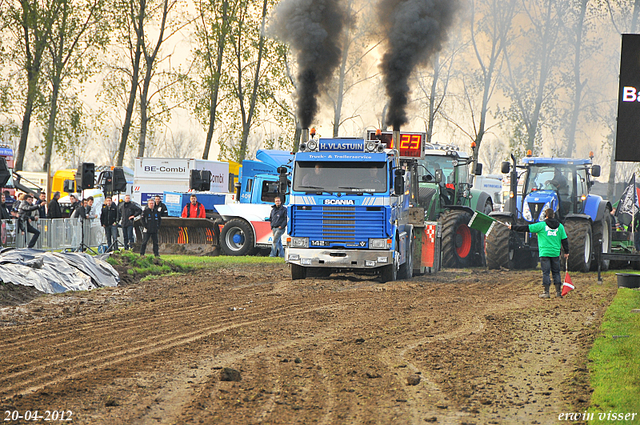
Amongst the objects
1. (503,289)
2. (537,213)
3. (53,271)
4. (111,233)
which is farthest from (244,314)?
(111,233)

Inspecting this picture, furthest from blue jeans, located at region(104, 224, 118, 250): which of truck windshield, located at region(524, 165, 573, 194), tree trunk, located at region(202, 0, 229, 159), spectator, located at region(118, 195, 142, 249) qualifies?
tree trunk, located at region(202, 0, 229, 159)

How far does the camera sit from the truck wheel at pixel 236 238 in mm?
24859

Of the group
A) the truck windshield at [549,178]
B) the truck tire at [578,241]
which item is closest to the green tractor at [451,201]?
the truck windshield at [549,178]

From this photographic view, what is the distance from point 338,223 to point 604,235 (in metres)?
8.93

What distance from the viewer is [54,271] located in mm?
15305

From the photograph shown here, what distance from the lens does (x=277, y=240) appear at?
23.8 metres

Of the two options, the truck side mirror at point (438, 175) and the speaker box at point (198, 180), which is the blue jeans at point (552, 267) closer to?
the truck side mirror at point (438, 175)

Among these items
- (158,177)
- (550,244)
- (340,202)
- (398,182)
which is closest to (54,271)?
(340,202)

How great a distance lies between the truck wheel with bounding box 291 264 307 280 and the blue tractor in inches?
221

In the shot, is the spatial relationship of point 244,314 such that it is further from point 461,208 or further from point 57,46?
point 57,46

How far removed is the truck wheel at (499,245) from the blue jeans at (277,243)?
6516 millimetres

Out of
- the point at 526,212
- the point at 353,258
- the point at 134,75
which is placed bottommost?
the point at 353,258

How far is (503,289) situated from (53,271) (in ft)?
31.0

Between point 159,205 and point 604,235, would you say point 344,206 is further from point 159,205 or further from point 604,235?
point 604,235
